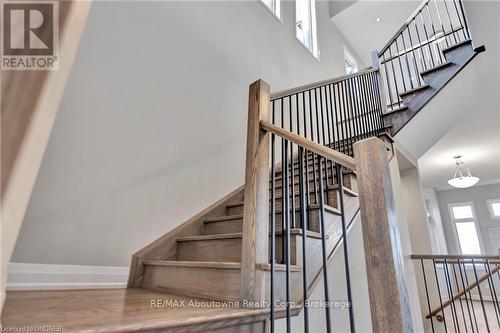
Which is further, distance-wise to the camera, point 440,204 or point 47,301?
point 440,204

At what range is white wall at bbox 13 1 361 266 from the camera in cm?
165

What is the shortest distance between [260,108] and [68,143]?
1.19 metres

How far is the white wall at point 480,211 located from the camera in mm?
8539

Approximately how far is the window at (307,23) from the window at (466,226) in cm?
805

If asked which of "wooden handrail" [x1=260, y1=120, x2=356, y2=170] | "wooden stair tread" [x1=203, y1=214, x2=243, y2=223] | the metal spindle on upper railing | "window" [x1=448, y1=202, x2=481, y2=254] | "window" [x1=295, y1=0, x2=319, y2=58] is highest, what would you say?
"window" [x1=295, y1=0, x2=319, y2=58]

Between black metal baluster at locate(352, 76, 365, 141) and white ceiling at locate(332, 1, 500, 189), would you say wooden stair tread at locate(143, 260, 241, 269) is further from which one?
white ceiling at locate(332, 1, 500, 189)

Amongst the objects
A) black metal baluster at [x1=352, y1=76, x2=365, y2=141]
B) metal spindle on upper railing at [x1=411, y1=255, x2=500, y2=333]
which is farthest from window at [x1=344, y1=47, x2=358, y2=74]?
metal spindle on upper railing at [x1=411, y1=255, x2=500, y2=333]

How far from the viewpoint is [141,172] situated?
2.04 metres

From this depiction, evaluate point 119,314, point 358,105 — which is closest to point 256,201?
point 119,314

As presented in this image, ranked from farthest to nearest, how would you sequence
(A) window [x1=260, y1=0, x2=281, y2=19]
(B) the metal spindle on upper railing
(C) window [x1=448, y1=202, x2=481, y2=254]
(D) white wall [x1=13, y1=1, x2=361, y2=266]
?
1. (C) window [x1=448, y1=202, x2=481, y2=254]
2. (A) window [x1=260, y1=0, x2=281, y2=19]
3. (B) the metal spindle on upper railing
4. (D) white wall [x1=13, y1=1, x2=361, y2=266]

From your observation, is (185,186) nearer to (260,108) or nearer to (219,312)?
(260,108)

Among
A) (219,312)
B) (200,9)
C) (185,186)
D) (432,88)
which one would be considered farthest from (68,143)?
(432,88)

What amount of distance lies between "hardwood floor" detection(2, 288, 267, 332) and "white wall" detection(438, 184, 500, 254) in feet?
34.1

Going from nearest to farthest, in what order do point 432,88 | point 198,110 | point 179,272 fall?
point 179,272 → point 198,110 → point 432,88
